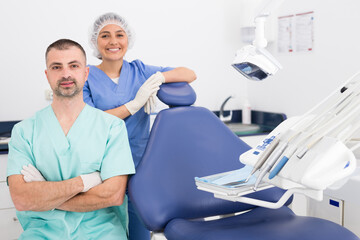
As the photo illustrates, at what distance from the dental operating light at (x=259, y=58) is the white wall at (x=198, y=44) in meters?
1.07

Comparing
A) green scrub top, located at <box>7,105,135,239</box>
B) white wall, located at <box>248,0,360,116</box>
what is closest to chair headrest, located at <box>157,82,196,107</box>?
green scrub top, located at <box>7,105,135,239</box>

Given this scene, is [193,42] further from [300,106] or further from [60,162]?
[60,162]

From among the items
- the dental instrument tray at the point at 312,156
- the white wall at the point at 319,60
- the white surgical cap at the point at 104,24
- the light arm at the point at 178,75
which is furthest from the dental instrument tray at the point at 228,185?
the white wall at the point at 319,60

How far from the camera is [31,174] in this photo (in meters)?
1.33

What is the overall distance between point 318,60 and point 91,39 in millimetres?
1274

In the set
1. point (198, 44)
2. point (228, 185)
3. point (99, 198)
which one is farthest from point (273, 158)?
point (198, 44)

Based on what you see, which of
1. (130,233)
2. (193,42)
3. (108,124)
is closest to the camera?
(108,124)

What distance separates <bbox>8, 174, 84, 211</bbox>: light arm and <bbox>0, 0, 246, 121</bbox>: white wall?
1217 millimetres

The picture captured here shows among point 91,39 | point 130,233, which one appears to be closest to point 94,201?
point 130,233

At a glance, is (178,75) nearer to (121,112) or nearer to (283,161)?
(121,112)

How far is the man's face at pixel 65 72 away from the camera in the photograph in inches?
54.6

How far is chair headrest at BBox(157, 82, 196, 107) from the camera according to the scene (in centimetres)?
149

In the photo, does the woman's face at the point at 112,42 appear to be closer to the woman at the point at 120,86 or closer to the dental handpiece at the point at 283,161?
the woman at the point at 120,86

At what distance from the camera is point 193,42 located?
9.13ft
